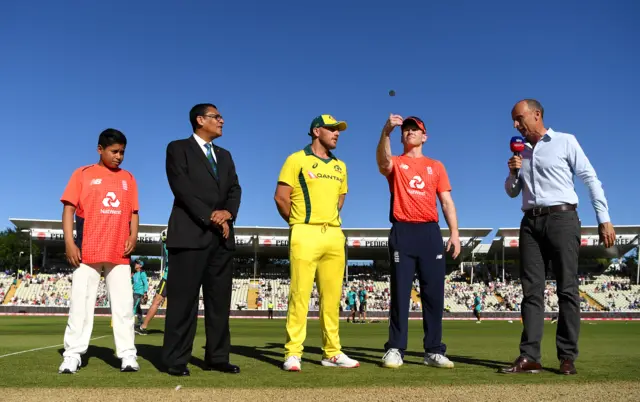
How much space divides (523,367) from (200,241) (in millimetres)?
2888

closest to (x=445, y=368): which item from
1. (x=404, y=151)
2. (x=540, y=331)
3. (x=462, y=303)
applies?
(x=540, y=331)

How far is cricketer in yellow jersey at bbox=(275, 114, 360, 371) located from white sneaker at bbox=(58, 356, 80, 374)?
176 cm

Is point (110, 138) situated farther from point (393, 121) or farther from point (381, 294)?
point (381, 294)

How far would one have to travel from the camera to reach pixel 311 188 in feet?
17.0

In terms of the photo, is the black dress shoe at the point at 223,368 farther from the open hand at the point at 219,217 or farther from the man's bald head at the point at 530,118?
the man's bald head at the point at 530,118

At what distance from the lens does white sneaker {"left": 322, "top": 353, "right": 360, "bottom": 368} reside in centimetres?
495

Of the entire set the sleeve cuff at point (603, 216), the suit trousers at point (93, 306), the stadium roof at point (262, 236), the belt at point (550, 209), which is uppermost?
the stadium roof at point (262, 236)

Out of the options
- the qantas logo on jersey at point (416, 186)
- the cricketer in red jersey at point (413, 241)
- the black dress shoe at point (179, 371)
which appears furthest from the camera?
the qantas logo on jersey at point (416, 186)

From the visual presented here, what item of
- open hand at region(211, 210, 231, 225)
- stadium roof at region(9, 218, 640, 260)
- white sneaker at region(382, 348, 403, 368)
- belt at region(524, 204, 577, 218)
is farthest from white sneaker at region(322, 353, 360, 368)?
stadium roof at region(9, 218, 640, 260)

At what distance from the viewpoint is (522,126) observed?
521cm

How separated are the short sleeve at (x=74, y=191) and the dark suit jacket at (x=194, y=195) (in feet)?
2.82

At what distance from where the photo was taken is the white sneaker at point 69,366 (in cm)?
447

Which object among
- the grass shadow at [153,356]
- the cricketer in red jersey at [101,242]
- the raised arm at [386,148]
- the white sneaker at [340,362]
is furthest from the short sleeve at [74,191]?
the raised arm at [386,148]

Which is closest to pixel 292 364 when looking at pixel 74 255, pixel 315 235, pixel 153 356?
pixel 315 235
